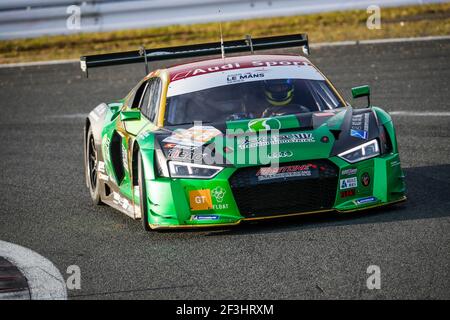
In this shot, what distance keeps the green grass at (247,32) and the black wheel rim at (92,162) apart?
9.02 metres

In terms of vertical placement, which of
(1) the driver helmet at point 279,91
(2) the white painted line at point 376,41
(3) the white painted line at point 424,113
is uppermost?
(1) the driver helmet at point 279,91

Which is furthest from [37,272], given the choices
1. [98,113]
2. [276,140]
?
[98,113]

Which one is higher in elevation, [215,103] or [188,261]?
[215,103]

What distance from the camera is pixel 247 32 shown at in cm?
1956

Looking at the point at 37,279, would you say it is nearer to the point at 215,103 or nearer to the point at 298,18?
the point at 215,103

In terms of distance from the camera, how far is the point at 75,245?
7.80 m

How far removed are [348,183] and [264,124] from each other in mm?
799

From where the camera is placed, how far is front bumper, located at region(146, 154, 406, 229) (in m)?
7.45

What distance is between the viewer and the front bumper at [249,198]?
Answer: 24.5 ft

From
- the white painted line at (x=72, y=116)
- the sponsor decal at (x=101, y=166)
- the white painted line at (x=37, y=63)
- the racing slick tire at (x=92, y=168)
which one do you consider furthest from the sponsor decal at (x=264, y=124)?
the white painted line at (x=37, y=63)

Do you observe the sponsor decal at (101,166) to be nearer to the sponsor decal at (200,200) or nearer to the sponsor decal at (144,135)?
the sponsor decal at (144,135)
